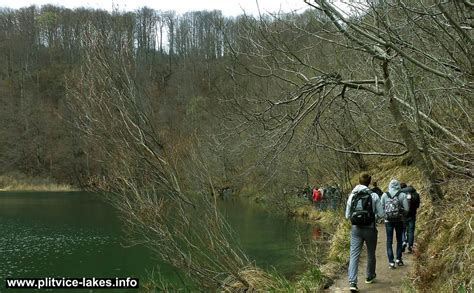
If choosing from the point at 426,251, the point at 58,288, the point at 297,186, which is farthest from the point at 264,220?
the point at 426,251

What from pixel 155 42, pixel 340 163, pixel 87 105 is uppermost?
pixel 155 42

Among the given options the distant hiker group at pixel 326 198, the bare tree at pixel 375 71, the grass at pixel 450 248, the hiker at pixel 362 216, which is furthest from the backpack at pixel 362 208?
the distant hiker group at pixel 326 198

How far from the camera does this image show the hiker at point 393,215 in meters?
8.32

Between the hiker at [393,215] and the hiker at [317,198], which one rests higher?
the hiker at [393,215]

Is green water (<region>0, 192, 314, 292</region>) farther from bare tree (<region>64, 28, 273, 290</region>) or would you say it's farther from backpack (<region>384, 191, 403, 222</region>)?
backpack (<region>384, 191, 403, 222</region>)

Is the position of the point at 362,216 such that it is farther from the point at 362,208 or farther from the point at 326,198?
the point at 326,198

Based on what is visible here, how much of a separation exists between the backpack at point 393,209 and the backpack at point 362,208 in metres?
1.75

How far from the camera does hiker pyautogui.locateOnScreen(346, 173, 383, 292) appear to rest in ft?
22.1

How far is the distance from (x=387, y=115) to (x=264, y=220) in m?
16.2

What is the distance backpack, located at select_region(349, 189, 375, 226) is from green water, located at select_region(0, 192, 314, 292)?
501 centimetres

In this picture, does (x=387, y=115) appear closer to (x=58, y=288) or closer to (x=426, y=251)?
(x=426, y=251)

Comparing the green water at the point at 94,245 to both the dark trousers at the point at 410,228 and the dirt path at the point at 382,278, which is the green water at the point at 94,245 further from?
the dark trousers at the point at 410,228

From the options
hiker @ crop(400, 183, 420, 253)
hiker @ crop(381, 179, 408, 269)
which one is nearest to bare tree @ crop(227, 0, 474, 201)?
hiker @ crop(381, 179, 408, 269)

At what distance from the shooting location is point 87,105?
7301mm
